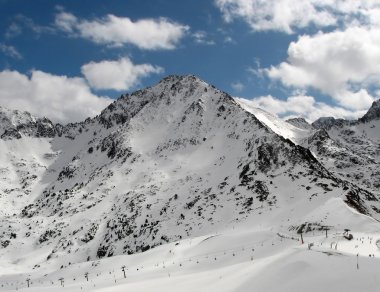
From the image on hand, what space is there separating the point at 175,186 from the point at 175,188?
Answer: 137 cm

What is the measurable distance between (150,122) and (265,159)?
69020 millimetres

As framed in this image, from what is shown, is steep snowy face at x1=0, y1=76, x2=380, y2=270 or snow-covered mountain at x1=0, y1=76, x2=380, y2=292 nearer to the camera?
snow-covered mountain at x1=0, y1=76, x2=380, y2=292

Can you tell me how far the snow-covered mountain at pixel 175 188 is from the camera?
78.4 metres

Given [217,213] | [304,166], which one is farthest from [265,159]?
[217,213]

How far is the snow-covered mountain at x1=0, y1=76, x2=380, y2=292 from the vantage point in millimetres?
78438

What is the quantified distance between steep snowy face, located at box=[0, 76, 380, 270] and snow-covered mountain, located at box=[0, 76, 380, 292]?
35cm

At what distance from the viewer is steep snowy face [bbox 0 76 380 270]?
8181cm

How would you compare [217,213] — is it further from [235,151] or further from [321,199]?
[235,151]

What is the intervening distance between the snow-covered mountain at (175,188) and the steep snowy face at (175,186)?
35 centimetres

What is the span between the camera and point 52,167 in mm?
189250

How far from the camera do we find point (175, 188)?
11188cm

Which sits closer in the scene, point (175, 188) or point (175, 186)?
point (175, 188)

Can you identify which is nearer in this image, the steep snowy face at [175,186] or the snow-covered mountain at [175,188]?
the snow-covered mountain at [175,188]

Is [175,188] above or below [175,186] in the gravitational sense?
below
